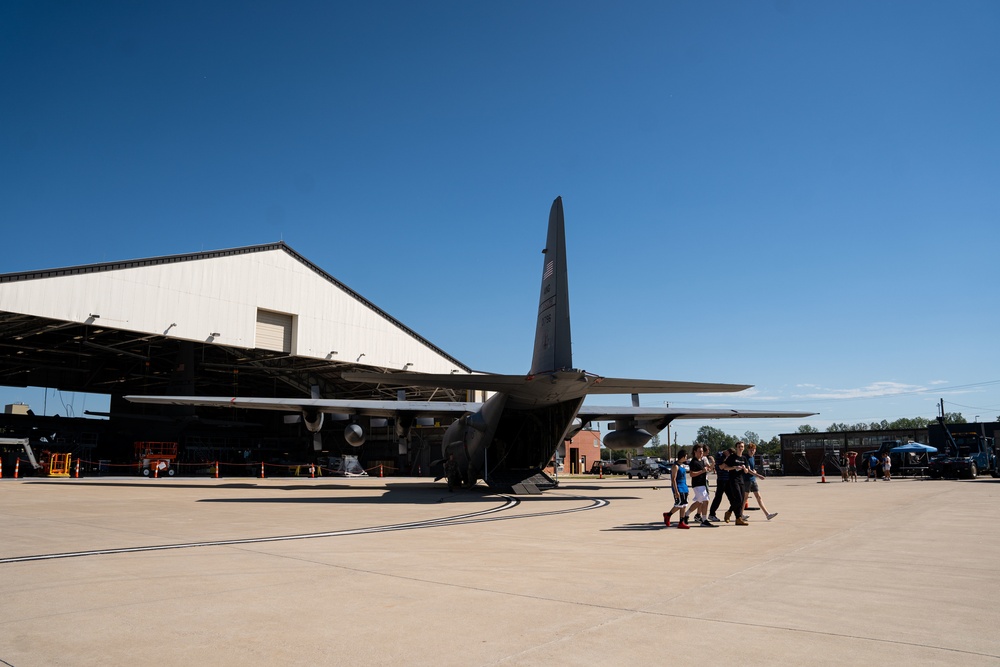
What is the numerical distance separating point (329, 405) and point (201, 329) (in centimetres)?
1518

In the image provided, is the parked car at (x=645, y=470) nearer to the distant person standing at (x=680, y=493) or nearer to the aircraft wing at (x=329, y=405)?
the aircraft wing at (x=329, y=405)

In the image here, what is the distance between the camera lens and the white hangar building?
28.8 metres

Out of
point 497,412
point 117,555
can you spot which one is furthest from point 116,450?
point 117,555

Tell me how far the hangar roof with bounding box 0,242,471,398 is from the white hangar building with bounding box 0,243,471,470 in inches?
2.2

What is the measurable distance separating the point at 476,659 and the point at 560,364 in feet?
40.0

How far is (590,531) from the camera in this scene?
33.8 feet

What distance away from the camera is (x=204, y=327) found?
32.8m

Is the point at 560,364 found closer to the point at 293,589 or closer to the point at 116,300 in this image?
the point at 293,589

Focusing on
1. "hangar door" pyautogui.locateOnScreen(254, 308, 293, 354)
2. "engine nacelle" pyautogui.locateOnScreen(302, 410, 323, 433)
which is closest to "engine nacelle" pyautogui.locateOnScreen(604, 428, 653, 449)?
"engine nacelle" pyautogui.locateOnScreen(302, 410, 323, 433)

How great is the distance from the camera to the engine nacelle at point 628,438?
23078mm

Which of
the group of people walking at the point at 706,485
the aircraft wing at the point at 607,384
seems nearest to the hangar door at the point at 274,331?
the aircraft wing at the point at 607,384

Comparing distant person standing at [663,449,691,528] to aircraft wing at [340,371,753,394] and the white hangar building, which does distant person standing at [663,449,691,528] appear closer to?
aircraft wing at [340,371,753,394]

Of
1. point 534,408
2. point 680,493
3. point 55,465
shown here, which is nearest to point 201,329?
point 55,465

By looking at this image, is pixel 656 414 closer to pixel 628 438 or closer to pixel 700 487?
pixel 628 438
